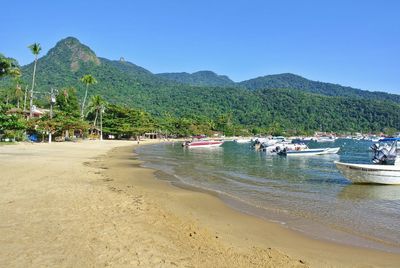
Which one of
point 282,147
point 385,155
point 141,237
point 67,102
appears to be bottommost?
point 141,237

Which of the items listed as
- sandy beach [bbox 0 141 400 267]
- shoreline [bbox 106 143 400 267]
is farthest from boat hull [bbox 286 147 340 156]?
shoreline [bbox 106 143 400 267]

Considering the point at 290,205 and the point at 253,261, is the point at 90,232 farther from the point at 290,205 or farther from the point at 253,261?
the point at 290,205

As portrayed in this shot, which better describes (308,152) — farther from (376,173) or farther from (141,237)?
(141,237)

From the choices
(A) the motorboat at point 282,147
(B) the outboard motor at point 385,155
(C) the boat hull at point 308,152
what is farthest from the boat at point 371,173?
(A) the motorboat at point 282,147

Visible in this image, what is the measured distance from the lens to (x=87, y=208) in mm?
11211

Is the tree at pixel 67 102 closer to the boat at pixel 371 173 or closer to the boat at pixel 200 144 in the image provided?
the boat at pixel 200 144

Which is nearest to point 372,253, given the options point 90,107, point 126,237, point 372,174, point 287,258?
point 287,258

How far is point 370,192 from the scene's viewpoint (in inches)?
774

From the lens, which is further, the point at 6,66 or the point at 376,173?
the point at 6,66

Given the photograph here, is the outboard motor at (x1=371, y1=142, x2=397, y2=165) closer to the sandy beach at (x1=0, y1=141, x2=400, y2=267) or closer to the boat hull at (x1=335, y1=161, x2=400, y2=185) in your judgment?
the boat hull at (x1=335, y1=161, x2=400, y2=185)

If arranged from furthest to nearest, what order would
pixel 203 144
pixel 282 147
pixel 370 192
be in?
pixel 203 144 → pixel 282 147 → pixel 370 192

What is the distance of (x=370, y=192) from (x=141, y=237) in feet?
50.4

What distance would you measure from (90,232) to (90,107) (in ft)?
301

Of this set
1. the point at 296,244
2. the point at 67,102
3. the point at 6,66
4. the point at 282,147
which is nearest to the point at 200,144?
the point at 282,147
